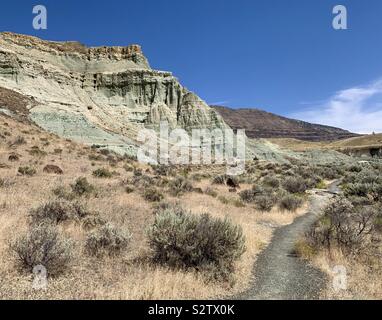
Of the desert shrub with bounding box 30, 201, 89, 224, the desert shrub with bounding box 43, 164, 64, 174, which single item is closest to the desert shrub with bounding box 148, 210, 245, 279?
the desert shrub with bounding box 30, 201, 89, 224

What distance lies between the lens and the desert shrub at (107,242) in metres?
7.82

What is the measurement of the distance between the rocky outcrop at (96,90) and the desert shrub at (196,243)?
34.5 metres

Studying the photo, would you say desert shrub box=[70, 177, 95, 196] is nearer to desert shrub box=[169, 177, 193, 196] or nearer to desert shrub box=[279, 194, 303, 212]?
desert shrub box=[169, 177, 193, 196]

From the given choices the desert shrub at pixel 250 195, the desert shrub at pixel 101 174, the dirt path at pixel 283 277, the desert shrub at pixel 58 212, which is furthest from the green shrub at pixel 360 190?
the desert shrub at pixel 58 212

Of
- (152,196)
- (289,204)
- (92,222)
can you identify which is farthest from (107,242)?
(289,204)

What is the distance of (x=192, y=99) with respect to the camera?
6838 cm

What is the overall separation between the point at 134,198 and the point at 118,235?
22.3ft

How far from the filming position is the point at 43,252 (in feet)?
21.4

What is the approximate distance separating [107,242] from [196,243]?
214 cm

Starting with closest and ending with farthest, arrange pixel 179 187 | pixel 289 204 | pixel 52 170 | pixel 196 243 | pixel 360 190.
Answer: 1. pixel 196 243
2. pixel 289 204
3. pixel 52 170
4. pixel 179 187
5. pixel 360 190
